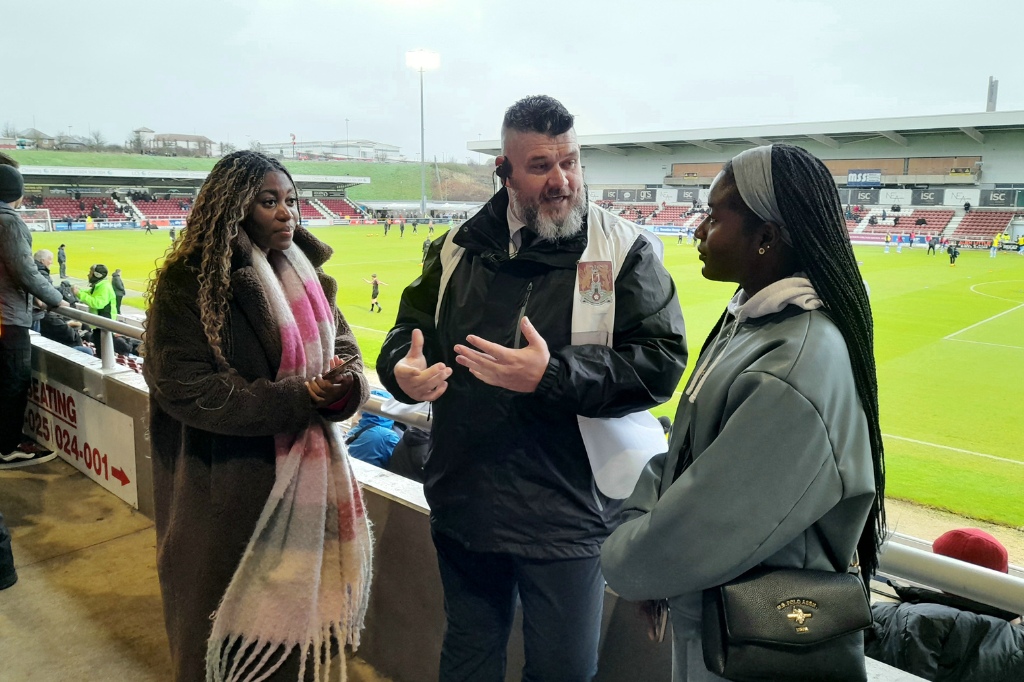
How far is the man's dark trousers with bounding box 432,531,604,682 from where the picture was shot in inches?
50.4

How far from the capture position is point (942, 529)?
17.1 ft

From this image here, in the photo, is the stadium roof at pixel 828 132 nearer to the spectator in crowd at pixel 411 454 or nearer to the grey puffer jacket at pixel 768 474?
the spectator in crowd at pixel 411 454

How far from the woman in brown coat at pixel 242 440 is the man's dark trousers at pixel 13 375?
256cm

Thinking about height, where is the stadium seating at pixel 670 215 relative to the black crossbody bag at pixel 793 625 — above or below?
above

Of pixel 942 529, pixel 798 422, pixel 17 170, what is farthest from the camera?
pixel 942 529

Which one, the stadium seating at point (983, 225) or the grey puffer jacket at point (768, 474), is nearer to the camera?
the grey puffer jacket at point (768, 474)

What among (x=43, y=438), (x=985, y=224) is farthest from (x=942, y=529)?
(x=43, y=438)

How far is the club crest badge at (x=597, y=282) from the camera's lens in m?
1.29

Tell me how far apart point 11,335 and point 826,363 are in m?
3.90

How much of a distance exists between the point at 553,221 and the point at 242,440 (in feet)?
2.66

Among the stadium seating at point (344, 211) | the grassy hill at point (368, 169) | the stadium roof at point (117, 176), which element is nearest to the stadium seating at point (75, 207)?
the stadium roof at point (117, 176)

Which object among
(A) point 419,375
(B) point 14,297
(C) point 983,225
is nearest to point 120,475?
(B) point 14,297

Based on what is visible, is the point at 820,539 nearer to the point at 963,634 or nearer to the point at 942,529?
the point at 963,634

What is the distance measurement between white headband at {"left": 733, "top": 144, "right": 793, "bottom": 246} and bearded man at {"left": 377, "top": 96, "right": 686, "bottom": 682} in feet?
1.31
